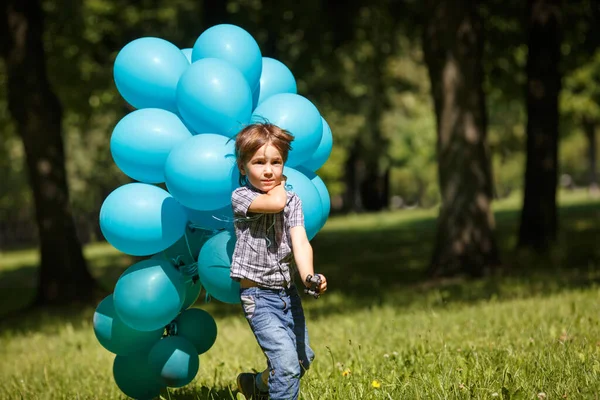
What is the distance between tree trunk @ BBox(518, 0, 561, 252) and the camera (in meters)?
12.4

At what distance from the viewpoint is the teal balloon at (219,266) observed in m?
3.99

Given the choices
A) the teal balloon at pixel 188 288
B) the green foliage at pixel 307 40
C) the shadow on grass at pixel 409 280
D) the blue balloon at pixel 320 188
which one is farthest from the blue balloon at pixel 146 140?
the green foliage at pixel 307 40

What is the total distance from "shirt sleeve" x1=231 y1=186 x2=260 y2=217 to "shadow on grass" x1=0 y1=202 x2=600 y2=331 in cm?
320

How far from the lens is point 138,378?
4430 millimetres

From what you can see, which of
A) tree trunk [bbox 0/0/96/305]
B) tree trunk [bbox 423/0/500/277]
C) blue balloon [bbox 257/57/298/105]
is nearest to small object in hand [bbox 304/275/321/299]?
blue balloon [bbox 257/57/298/105]

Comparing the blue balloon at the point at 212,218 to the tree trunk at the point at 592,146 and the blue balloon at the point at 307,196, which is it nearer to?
the blue balloon at the point at 307,196

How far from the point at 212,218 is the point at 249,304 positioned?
0.68 metres

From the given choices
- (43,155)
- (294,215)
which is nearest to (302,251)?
(294,215)

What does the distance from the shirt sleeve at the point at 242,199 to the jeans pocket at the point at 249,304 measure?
1.44ft

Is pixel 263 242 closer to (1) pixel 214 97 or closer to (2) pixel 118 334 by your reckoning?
(1) pixel 214 97

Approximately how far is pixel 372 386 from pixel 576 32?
13411 mm

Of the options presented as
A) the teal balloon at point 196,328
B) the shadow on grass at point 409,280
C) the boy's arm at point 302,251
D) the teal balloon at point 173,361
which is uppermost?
the boy's arm at point 302,251

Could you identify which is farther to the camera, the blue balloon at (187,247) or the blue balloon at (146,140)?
the blue balloon at (187,247)

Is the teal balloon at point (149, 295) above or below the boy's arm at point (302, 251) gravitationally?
below
